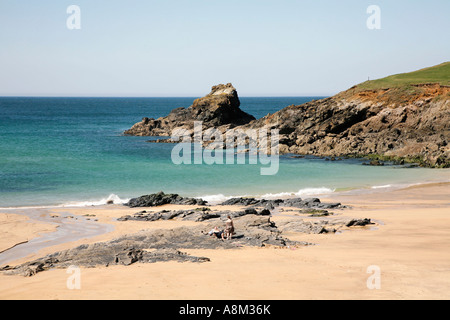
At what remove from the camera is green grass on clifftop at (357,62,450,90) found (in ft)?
187

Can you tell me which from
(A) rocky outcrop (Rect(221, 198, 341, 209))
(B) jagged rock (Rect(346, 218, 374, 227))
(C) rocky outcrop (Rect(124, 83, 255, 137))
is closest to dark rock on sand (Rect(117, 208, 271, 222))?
(A) rocky outcrop (Rect(221, 198, 341, 209))

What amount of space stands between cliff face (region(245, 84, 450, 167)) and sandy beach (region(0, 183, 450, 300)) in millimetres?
30497

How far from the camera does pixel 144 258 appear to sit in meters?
14.4

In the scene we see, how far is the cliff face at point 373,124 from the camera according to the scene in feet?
159

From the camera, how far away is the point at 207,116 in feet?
233

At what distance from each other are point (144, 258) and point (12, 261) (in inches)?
212

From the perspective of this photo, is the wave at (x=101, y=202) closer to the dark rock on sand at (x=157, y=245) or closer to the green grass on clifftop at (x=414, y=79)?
the dark rock on sand at (x=157, y=245)

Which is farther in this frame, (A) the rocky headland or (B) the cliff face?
(B) the cliff face

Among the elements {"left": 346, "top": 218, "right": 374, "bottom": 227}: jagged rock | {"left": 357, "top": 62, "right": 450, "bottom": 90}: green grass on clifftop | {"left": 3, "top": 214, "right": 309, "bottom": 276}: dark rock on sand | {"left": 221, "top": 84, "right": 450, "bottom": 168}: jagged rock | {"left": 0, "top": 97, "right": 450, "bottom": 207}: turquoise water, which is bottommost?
{"left": 0, "top": 97, "right": 450, "bottom": 207}: turquoise water

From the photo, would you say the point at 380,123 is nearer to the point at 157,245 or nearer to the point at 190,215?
the point at 190,215

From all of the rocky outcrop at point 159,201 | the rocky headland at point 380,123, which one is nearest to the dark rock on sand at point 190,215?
the rocky outcrop at point 159,201

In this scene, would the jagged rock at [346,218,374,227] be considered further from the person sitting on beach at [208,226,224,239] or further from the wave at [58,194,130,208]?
the wave at [58,194,130,208]
